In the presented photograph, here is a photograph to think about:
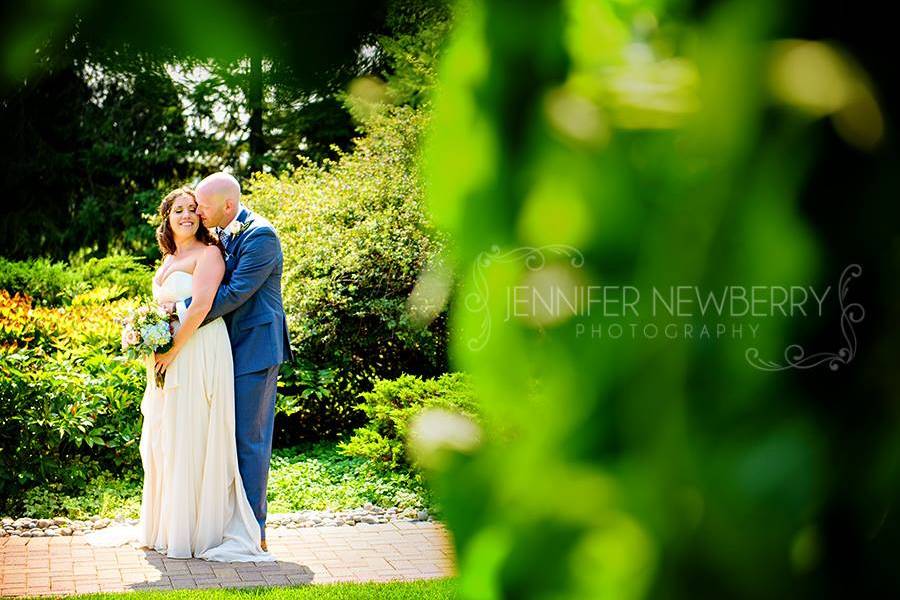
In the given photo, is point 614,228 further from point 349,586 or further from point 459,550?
point 349,586

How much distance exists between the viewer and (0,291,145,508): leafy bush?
306 inches

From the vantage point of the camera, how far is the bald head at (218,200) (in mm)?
5883

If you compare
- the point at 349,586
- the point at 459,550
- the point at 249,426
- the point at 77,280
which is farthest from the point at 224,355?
the point at 77,280

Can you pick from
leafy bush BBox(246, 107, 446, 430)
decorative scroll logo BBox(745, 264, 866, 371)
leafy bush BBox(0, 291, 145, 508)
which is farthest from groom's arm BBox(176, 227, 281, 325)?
decorative scroll logo BBox(745, 264, 866, 371)

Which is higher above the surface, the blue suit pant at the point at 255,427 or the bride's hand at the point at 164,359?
the bride's hand at the point at 164,359

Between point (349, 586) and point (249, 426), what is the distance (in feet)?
3.78

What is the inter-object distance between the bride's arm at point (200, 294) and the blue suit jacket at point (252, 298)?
0.05 m

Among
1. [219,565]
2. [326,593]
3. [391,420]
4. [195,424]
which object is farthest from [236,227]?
[391,420]

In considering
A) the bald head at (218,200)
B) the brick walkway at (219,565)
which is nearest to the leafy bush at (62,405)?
the brick walkway at (219,565)

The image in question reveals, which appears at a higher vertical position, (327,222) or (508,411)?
(327,222)

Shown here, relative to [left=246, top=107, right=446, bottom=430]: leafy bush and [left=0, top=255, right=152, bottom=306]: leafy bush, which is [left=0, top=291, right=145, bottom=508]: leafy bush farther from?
[left=246, top=107, right=446, bottom=430]: leafy bush

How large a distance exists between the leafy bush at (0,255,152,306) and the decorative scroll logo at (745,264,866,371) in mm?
10997

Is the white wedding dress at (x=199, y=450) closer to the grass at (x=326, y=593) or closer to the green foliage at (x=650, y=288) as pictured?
the grass at (x=326, y=593)

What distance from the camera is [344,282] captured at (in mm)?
10398
